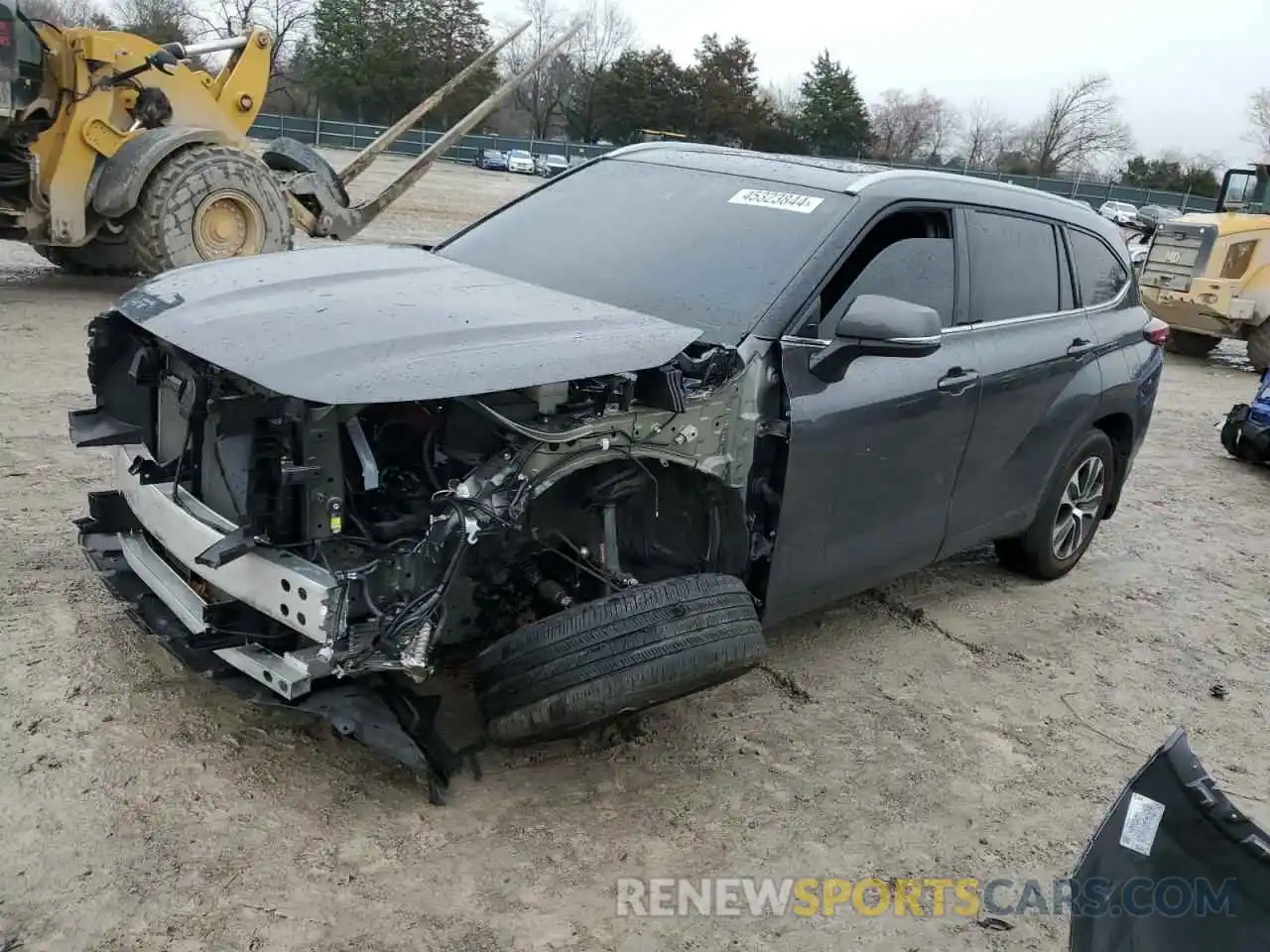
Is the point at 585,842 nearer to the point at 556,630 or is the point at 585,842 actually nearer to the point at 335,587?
the point at 556,630

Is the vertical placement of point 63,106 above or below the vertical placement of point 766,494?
above

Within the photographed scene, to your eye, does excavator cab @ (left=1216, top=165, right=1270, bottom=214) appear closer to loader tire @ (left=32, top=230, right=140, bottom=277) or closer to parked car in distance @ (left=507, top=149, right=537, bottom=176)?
loader tire @ (left=32, top=230, right=140, bottom=277)

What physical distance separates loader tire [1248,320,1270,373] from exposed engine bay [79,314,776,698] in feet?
39.4

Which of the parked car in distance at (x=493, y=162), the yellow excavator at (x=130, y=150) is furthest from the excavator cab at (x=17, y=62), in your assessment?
the parked car in distance at (x=493, y=162)

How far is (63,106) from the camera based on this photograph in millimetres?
8828

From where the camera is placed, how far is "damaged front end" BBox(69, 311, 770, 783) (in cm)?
283

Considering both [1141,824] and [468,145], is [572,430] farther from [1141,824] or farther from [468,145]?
[468,145]

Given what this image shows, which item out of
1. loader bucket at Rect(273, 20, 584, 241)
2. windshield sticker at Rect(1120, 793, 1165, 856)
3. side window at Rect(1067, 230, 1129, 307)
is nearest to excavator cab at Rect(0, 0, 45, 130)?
loader bucket at Rect(273, 20, 584, 241)

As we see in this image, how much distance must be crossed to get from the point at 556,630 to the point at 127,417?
1707 millimetres

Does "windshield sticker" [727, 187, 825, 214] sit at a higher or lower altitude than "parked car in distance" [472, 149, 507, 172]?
higher

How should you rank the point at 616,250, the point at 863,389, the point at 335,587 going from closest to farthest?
the point at 335,587 < the point at 863,389 < the point at 616,250

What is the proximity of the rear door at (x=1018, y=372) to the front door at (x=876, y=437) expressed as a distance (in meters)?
0.15

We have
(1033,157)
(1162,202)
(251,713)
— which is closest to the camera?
(251,713)

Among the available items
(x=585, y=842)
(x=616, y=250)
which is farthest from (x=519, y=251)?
(x=585, y=842)
